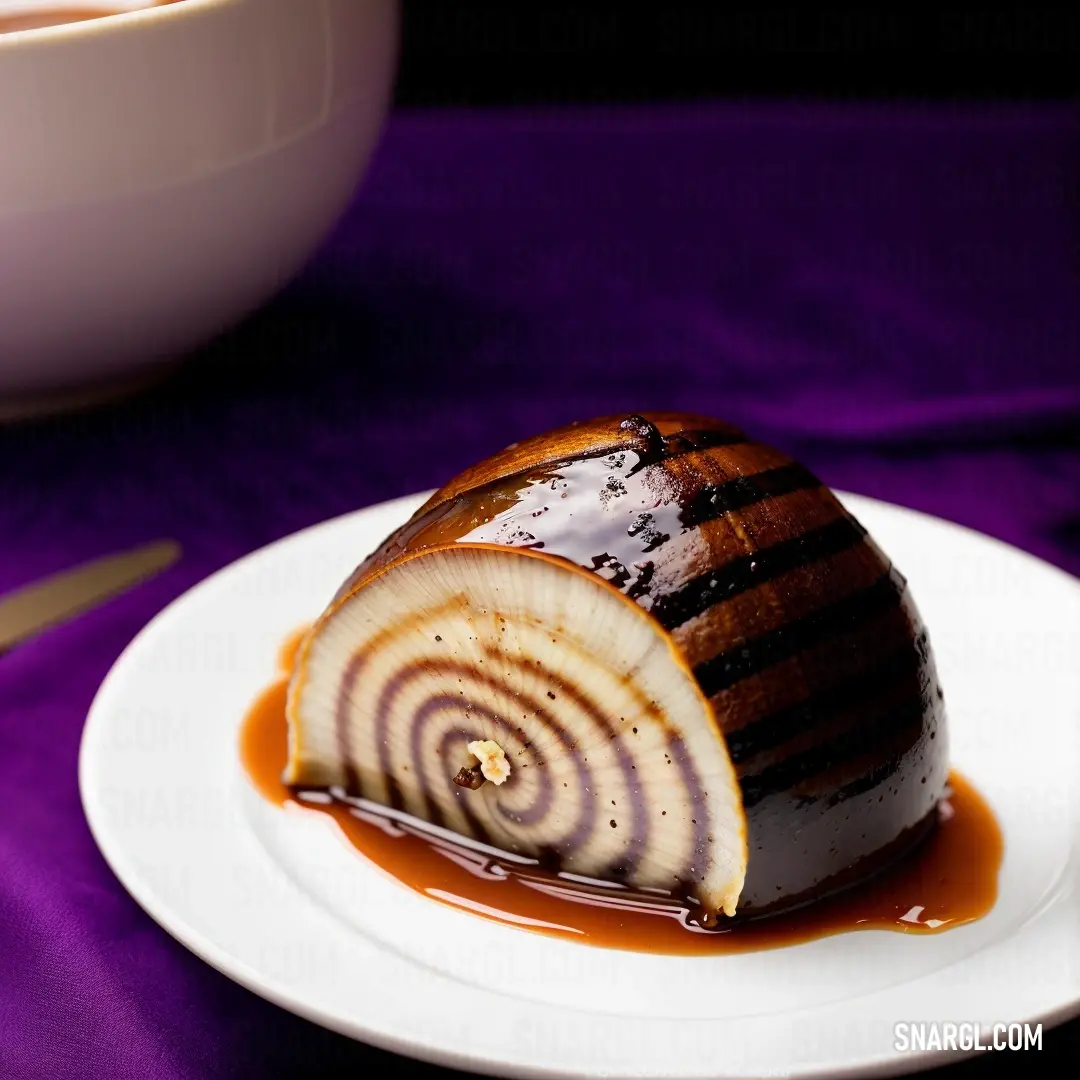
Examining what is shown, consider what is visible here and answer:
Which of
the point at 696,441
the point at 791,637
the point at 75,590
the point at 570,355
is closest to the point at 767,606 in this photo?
the point at 791,637

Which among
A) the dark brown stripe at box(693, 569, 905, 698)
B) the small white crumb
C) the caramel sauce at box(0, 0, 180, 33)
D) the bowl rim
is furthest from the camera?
the caramel sauce at box(0, 0, 180, 33)

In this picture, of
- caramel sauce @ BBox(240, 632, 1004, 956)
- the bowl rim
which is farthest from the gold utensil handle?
the bowl rim

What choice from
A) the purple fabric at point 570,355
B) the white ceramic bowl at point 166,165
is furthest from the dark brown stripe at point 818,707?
the white ceramic bowl at point 166,165

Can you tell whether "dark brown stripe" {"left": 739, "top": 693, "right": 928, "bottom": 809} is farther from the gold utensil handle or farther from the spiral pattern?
the gold utensil handle

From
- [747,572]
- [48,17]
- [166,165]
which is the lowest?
[747,572]

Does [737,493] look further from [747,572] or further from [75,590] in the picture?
[75,590]

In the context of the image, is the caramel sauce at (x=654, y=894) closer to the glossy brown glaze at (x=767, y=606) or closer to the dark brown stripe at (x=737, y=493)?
the glossy brown glaze at (x=767, y=606)
